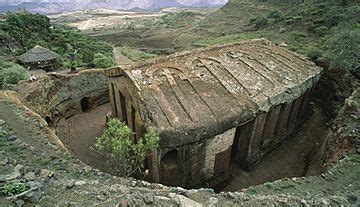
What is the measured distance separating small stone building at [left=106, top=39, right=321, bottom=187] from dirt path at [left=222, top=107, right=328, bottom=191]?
28.2 inches

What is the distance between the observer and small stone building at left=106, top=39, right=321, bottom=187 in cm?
1343

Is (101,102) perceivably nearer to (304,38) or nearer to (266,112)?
(266,112)

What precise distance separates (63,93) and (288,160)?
18.0 meters

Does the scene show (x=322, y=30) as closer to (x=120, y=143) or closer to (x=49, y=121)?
(x=49, y=121)

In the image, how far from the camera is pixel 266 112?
51.6 ft

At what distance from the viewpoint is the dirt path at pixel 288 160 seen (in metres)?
16.4

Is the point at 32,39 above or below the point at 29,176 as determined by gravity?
below

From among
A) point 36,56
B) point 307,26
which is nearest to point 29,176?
point 36,56

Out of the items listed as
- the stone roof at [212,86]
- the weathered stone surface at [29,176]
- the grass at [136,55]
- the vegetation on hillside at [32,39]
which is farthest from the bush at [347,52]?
the grass at [136,55]

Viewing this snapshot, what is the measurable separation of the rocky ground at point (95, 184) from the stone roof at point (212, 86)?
4.13m

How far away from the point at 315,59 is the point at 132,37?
77.3 metres

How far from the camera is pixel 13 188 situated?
652cm

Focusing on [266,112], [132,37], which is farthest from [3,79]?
[132,37]

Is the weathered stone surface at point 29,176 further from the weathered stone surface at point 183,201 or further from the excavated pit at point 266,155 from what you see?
the excavated pit at point 266,155
